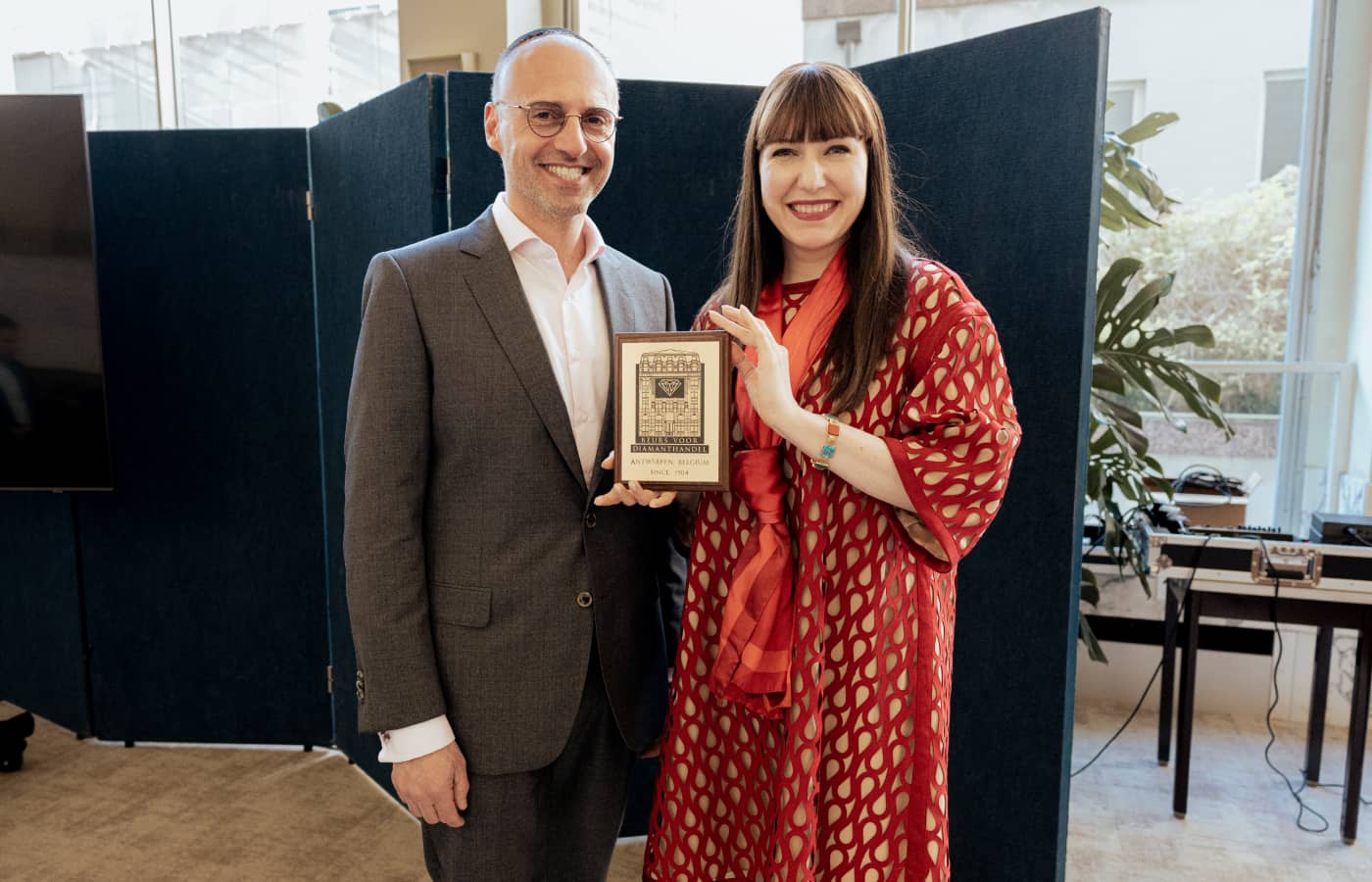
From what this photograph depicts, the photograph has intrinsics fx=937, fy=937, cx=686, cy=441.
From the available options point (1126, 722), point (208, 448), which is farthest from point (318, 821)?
point (1126, 722)

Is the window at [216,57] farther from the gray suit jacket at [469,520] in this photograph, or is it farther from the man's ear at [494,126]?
the gray suit jacket at [469,520]

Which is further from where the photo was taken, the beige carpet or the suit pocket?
the beige carpet

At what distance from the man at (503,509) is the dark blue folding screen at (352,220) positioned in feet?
3.21

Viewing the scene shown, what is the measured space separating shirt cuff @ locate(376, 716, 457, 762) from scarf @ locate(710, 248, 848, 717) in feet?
1.38

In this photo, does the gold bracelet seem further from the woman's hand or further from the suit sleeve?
the suit sleeve

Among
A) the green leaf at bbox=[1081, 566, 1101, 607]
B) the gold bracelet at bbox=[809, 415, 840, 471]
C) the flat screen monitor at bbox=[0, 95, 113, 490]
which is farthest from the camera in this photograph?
the green leaf at bbox=[1081, 566, 1101, 607]

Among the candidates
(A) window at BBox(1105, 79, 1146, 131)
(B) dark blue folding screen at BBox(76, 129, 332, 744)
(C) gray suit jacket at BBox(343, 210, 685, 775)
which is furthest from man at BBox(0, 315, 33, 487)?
(A) window at BBox(1105, 79, 1146, 131)

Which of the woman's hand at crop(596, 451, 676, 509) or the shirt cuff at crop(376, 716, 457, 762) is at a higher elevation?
the woman's hand at crop(596, 451, 676, 509)

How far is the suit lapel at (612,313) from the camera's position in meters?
1.48

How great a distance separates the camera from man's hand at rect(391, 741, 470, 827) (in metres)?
1.38

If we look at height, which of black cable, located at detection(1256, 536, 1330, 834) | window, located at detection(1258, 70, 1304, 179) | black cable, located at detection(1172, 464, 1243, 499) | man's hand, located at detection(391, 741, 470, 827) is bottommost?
black cable, located at detection(1256, 536, 1330, 834)

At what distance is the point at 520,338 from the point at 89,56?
187 inches

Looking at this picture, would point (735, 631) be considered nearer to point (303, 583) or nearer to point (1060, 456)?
point (1060, 456)

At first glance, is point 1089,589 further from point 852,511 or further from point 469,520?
point 469,520
